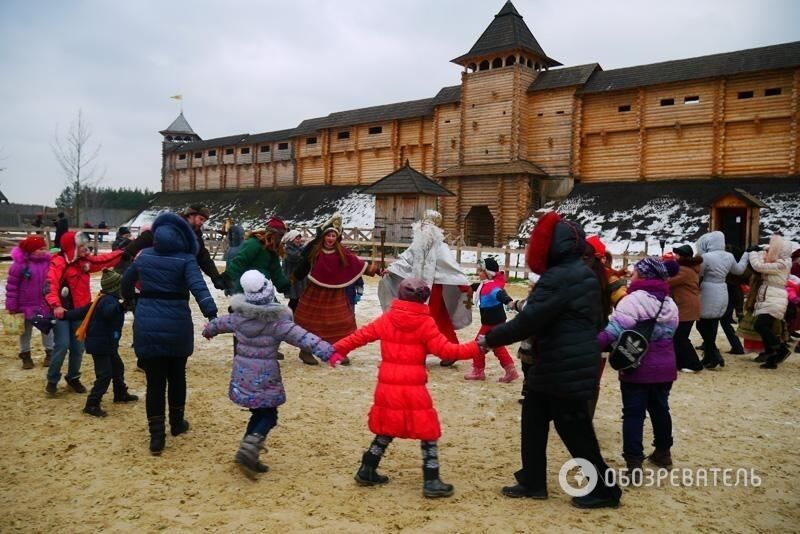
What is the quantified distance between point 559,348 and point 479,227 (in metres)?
30.1

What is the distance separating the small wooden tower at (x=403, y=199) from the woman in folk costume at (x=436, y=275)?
18.9 m

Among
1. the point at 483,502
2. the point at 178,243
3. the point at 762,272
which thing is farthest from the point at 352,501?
the point at 762,272

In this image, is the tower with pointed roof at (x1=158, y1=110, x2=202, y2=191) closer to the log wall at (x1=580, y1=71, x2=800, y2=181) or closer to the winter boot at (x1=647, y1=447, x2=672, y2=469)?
the log wall at (x1=580, y1=71, x2=800, y2=181)

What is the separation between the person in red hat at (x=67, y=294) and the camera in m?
5.85

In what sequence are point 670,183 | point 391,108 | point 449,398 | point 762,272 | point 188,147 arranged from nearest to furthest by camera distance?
point 449,398 < point 762,272 < point 670,183 < point 391,108 < point 188,147

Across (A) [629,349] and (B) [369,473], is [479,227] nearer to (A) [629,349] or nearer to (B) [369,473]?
(A) [629,349]

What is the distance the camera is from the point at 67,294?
592 cm

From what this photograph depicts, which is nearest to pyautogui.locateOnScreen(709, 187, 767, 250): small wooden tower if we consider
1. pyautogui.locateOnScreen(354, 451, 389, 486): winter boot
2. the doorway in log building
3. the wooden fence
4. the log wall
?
the log wall

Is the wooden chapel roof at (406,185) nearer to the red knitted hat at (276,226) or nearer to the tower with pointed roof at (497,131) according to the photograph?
the tower with pointed roof at (497,131)

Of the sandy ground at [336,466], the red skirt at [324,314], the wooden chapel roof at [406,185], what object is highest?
the wooden chapel roof at [406,185]

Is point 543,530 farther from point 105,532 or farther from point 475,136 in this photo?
point 475,136

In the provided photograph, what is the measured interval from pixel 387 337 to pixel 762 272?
7.02 m

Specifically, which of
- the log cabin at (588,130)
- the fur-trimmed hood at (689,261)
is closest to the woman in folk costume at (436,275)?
the fur-trimmed hood at (689,261)

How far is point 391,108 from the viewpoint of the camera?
39.2m
